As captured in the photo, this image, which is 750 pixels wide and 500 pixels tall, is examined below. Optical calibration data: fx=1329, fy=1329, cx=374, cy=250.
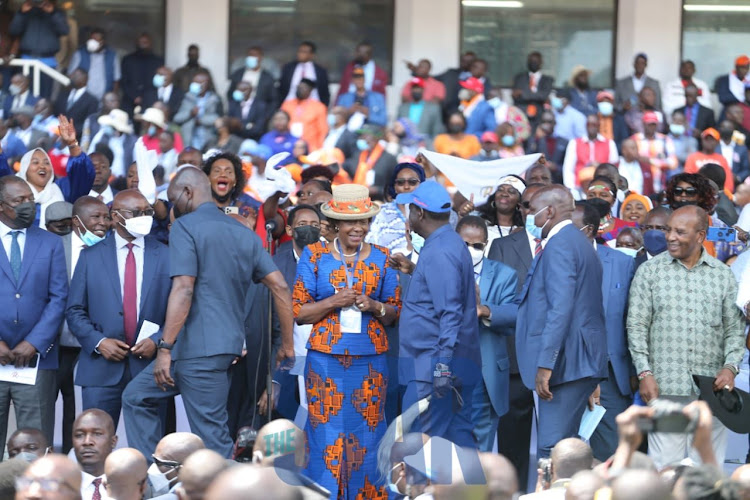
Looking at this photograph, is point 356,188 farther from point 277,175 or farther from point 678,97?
point 678,97

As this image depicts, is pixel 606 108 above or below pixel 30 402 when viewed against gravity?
above

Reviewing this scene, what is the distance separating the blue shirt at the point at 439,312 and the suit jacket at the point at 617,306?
109 centimetres

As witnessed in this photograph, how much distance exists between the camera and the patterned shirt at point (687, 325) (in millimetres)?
7879

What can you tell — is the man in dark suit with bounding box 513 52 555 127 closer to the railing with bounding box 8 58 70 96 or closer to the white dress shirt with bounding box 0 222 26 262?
the railing with bounding box 8 58 70 96

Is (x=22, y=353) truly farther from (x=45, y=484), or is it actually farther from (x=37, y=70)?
(x=37, y=70)

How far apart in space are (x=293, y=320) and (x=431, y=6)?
11.3 metres

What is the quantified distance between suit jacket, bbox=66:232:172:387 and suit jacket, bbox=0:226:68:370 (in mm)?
106

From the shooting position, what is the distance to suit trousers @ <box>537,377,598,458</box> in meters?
7.39

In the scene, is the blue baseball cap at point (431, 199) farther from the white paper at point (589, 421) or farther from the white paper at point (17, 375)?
the white paper at point (17, 375)

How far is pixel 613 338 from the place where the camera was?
8.24 meters

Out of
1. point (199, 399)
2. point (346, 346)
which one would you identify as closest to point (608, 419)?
point (346, 346)

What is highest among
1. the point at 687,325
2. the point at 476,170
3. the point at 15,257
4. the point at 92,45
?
the point at 92,45

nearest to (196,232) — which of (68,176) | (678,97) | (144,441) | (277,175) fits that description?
(144,441)

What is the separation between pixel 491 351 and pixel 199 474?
12.6 ft
